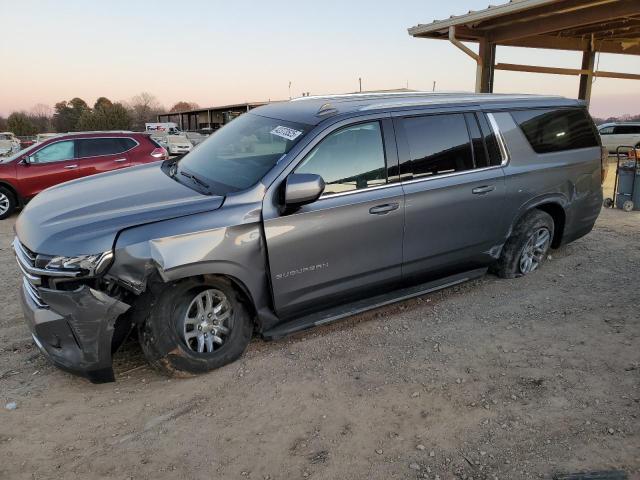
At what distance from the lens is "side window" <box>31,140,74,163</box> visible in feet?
30.9

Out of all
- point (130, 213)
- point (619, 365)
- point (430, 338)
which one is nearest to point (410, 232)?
point (430, 338)

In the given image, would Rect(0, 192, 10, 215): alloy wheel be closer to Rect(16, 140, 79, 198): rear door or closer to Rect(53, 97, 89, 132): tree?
Rect(16, 140, 79, 198): rear door

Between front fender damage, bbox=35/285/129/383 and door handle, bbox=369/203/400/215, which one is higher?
door handle, bbox=369/203/400/215

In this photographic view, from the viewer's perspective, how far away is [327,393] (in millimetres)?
3207

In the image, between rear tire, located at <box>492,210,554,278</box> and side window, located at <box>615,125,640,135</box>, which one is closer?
rear tire, located at <box>492,210,554,278</box>

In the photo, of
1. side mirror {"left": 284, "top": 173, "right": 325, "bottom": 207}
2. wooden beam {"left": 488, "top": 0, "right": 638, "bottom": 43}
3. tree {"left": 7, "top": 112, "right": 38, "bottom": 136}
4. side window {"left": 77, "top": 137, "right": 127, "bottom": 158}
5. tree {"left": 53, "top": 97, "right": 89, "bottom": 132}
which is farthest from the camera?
tree {"left": 53, "top": 97, "right": 89, "bottom": 132}

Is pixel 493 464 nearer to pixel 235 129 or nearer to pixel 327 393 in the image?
pixel 327 393

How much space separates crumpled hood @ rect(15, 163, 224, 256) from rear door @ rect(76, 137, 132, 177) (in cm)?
601

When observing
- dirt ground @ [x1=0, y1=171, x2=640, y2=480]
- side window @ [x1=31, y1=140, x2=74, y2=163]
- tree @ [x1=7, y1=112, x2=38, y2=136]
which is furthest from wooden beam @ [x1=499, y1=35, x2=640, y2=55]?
tree @ [x1=7, y1=112, x2=38, y2=136]

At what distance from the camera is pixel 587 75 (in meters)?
15.6

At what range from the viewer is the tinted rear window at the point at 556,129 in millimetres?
4875

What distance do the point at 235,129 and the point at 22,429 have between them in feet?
9.12

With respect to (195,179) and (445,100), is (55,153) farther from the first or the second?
(445,100)

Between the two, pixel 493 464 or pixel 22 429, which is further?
pixel 22 429
